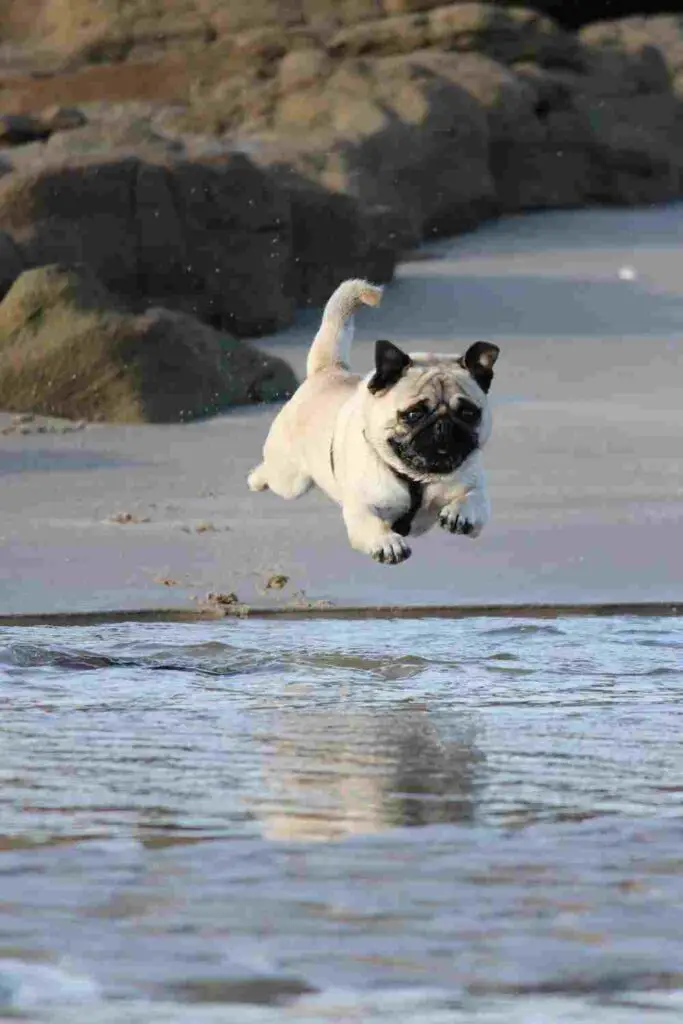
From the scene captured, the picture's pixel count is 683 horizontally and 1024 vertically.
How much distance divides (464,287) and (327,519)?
7.43m

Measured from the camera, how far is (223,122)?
21.6 meters

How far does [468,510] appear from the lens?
7.06 m

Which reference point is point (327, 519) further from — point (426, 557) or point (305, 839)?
point (305, 839)

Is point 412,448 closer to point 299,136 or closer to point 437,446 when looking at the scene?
point 437,446

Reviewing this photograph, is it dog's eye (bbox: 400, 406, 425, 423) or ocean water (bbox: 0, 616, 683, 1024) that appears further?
dog's eye (bbox: 400, 406, 425, 423)

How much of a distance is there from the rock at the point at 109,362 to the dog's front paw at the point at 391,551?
6.73m

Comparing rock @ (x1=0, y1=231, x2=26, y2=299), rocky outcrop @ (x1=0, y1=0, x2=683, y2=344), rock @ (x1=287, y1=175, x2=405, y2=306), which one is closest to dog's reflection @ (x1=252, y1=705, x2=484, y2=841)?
rock @ (x1=0, y1=231, x2=26, y2=299)

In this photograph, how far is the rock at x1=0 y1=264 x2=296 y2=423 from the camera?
13.8 m

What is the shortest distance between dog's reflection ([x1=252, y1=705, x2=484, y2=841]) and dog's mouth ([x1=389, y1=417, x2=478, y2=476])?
0.72 metres

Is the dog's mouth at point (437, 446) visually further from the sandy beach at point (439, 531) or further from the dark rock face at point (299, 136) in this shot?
the dark rock face at point (299, 136)

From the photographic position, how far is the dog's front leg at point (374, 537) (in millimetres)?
7035

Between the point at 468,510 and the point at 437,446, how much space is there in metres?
0.21

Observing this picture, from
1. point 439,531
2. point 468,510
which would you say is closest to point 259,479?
point 468,510

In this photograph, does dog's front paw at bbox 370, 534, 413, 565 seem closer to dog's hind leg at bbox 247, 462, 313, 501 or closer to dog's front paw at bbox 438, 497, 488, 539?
dog's front paw at bbox 438, 497, 488, 539
